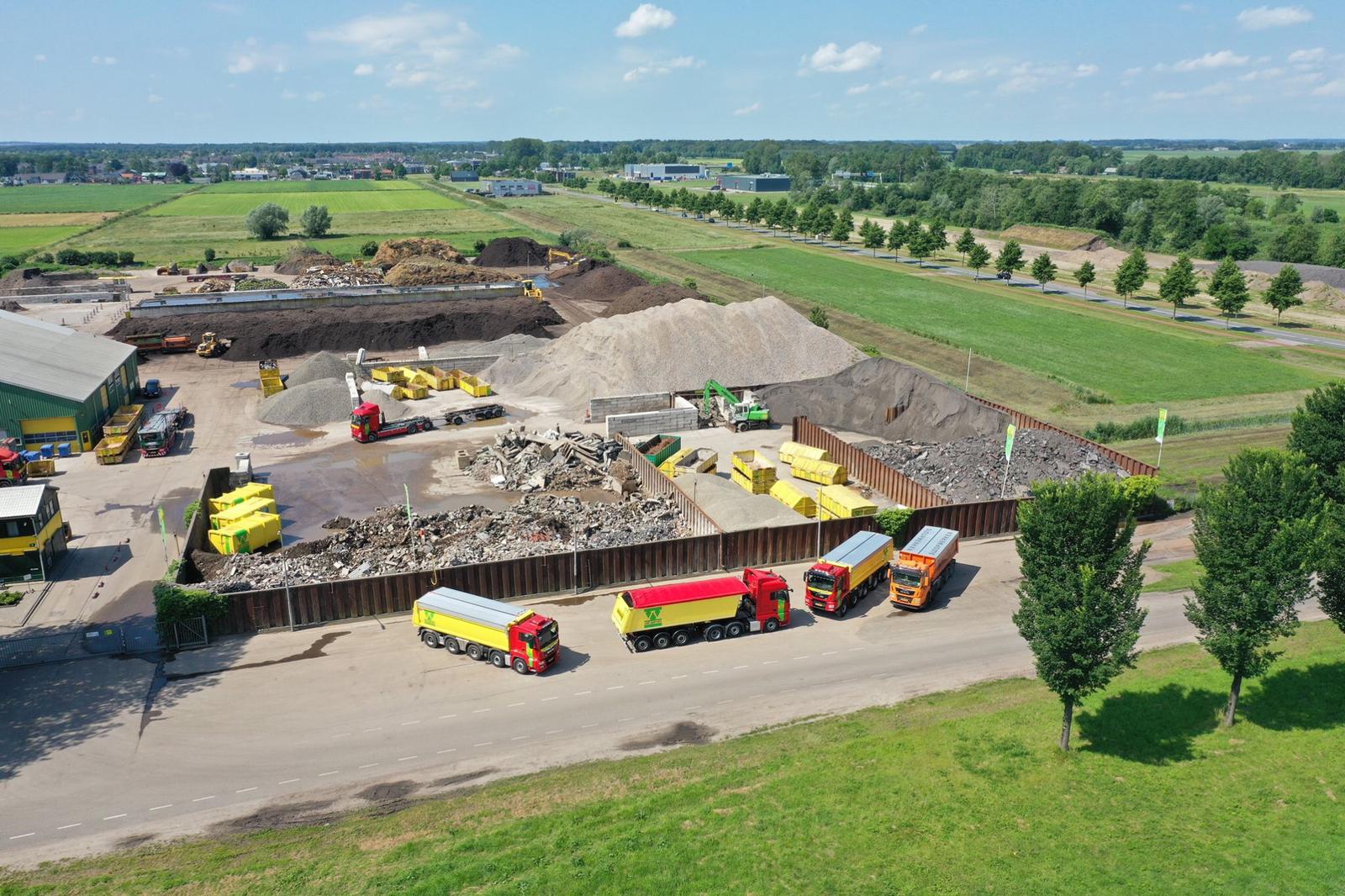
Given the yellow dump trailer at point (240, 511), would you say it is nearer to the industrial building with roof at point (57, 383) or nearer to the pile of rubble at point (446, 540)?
the pile of rubble at point (446, 540)

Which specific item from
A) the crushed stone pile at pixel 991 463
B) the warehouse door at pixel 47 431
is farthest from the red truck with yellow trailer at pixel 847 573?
the warehouse door at pixel 47 431

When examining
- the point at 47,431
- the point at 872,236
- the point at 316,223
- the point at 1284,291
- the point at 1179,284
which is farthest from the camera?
the point at 316,223

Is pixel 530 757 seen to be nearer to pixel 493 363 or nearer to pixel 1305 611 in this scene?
pixel 1305 611

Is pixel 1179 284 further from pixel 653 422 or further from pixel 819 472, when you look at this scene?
pixel 653 422

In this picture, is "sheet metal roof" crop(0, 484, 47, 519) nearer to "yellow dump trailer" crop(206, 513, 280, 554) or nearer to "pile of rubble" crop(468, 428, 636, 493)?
"yellow dump trailer" crop(206, 513, 280, 554)

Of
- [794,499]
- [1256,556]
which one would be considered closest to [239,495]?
[794,499]

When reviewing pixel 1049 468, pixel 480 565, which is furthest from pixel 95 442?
pixel 1049 468
